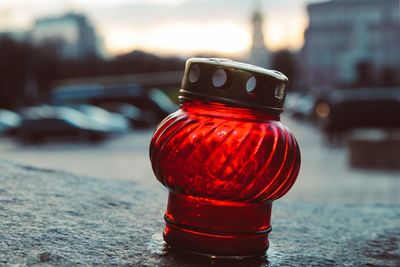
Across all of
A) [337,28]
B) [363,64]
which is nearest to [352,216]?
[363,64]

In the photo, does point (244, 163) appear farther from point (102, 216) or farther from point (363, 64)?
point (363, 64)

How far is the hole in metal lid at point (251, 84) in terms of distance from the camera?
1.52m

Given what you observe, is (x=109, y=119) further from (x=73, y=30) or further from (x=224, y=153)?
(x=73, y=30)

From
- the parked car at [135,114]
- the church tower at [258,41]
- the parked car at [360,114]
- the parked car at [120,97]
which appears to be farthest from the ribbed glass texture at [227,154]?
the church tower at [258,41]

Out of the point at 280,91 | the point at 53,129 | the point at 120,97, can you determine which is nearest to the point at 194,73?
the point at 280,91

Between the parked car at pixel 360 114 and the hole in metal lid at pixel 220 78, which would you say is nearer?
the hole in metal lid at pixel 220 78

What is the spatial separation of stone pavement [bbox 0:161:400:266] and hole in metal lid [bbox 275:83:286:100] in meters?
0.45

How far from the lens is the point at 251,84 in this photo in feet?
5.04

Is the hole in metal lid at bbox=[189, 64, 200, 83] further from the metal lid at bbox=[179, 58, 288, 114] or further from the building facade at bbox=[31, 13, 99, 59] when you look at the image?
the building facade at bbox=[31, 13, 99, 59]

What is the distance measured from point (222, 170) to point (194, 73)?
0.27 metres

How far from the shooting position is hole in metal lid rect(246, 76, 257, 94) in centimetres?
152

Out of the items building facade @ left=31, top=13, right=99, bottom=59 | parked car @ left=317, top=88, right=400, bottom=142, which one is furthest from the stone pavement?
building facade @ left=31, top=13, right=99, bottom=59

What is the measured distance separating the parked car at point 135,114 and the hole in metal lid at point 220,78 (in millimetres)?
29821

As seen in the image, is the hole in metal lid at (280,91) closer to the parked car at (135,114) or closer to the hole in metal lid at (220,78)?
the hole in metal lid at (220,78)
